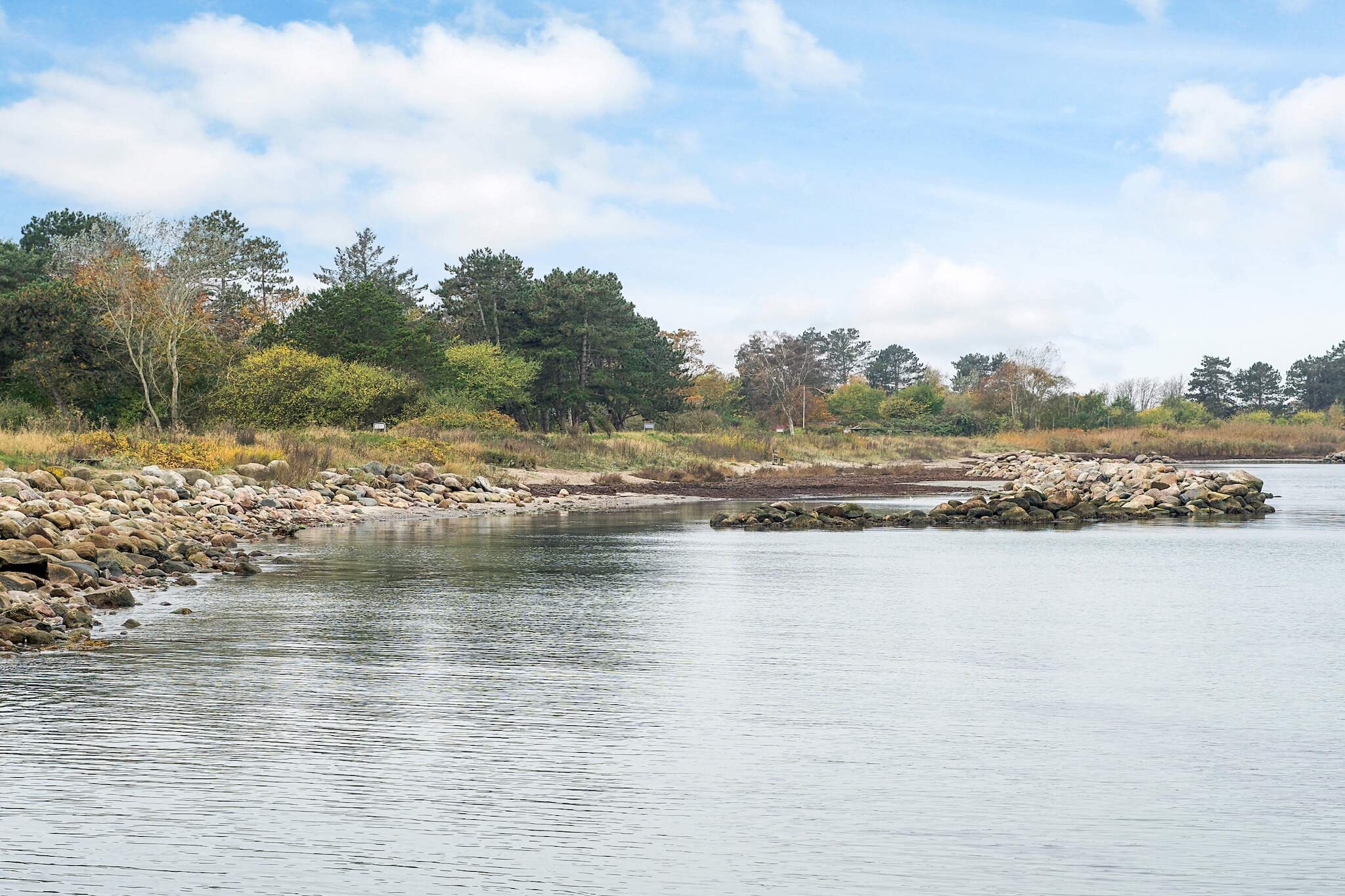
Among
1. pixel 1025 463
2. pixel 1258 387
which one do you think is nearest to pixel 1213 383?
pixel 1258 387

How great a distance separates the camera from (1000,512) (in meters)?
32.6

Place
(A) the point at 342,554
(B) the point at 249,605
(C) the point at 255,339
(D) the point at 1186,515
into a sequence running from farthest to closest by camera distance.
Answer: (C) the point at 255,339, (D) the point at 1186,515, (A) the point at 342,554, (B) the point at 249,605

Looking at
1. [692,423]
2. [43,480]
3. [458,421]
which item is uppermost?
[692,423]

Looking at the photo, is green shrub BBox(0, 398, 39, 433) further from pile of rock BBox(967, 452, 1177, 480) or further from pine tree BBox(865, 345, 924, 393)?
pine tree BBox(865, 345, 924, 393)

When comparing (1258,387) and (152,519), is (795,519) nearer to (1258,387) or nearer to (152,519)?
(152,519)

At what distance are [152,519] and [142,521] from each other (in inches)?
76.5

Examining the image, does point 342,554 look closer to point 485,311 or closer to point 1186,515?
A: point 1186,515

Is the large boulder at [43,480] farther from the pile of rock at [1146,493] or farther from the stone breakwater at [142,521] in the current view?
the pile of rock at [1146,493]

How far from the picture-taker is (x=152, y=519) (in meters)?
22.2

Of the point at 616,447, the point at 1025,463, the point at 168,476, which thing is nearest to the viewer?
the point at 168,476

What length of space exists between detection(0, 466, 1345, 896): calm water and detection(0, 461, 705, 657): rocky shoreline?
832 mm

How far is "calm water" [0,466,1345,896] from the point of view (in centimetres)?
559

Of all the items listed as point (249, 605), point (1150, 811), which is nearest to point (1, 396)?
point (249, 605)

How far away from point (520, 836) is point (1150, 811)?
3289 mm
